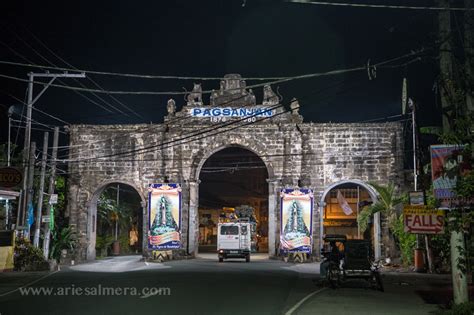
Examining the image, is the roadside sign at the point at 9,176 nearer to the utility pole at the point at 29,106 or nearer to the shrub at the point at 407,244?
the utility pole at the point at 29,106

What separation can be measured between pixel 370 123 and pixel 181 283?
18.1 meters

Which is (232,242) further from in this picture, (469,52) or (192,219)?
(469,52)

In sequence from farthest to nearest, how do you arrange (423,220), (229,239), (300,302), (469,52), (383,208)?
(229,239) → (383,208) → (300,302) → (423,220) → (469,52)

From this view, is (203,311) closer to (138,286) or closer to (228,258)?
(138,286)

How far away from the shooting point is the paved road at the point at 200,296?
1116cm

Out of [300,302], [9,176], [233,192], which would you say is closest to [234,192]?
[233,192]

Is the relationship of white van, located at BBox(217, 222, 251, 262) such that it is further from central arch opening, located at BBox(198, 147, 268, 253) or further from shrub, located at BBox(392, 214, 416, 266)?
central arch opening, located at BBox(198, 147, 268, 253)

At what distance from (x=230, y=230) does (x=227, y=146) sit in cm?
495

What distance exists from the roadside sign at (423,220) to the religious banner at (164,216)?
1968 centimetres

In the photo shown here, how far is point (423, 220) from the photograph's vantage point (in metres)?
11.9

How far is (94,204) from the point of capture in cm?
3234
